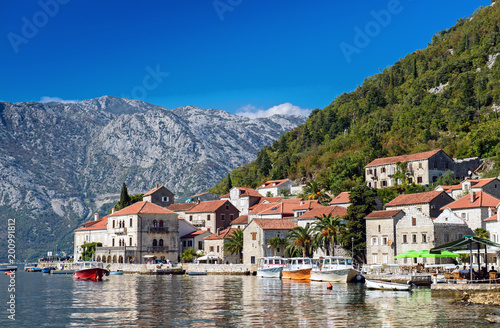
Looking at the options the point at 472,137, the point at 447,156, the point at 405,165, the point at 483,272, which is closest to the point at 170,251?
the point at 405,165

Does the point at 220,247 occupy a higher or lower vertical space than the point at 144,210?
lower

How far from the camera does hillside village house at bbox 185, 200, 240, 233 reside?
118 m

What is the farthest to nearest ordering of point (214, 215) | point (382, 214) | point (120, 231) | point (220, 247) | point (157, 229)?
point (214, 215)
point (120, 231)
point (157, 229)
point (220, 247)
point (382, 214)

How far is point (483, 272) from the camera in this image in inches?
2108

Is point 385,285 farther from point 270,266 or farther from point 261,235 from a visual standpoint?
point 261,235

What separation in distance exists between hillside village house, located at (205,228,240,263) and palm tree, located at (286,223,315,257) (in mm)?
14970

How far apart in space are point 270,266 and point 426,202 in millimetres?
22686

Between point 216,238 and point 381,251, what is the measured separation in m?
35.6

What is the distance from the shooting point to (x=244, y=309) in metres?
42.7

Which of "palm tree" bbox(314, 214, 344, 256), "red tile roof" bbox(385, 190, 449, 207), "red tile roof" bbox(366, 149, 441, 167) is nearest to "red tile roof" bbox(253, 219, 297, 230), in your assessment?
"palm tree" bbox(314, 214, 344, 256)

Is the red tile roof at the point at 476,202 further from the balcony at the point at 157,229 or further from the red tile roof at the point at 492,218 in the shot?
the balcony at the point at 157,229

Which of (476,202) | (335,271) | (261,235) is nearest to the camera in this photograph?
(335,271)

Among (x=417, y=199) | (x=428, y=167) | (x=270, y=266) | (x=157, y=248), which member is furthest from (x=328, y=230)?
(x=157, y=248)

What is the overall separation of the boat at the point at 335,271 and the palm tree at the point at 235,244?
24.8 meters
